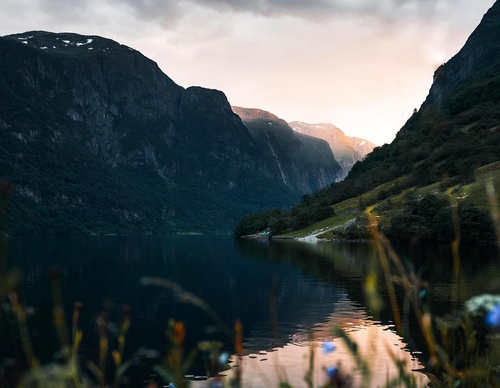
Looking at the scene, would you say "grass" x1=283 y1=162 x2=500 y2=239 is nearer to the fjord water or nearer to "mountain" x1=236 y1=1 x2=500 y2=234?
"mountain" x1=236 y1=1 x2=500 y2=234

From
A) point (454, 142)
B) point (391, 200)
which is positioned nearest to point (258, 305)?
point (391, 200)

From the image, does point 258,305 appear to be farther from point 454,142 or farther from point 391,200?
point 454,142

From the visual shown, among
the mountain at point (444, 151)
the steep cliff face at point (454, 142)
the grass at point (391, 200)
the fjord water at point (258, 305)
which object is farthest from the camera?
the mountain at point (444, 151)

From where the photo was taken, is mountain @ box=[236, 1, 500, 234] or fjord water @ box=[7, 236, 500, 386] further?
mountain @ box=[236, 1, 500, 234]

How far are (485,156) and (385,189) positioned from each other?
3282 centimetres

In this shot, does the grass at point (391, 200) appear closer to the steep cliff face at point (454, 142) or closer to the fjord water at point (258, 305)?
the steep cliff face at point (454, 142)

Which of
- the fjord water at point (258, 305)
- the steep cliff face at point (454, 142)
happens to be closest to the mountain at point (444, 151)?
the steep cliff face at point (454, 142)

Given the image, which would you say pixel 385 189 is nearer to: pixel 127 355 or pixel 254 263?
pixel 254 263

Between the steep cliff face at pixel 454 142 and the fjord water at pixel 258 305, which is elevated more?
the steep cliff face at pixel 454 142

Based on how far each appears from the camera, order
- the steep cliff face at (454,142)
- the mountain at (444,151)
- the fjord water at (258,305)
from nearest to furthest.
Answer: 1. the fjord water at (258,305)
2. the steep cliff face at (454,142)
3. the mountain at (444,151)

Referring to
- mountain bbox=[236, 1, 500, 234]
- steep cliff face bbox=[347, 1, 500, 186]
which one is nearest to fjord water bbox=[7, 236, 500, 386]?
steep cliff face bbox=[347, 1, 500, 186]

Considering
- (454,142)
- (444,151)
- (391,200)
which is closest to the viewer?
(391,200)

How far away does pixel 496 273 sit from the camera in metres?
52.0

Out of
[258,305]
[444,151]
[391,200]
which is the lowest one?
[258,305]
